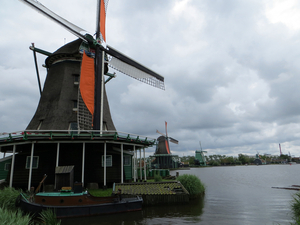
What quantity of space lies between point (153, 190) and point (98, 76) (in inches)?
430

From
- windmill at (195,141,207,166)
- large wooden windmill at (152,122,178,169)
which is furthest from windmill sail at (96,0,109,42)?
windmill at (195,141,207,166)

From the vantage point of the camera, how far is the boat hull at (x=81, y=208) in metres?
10.2

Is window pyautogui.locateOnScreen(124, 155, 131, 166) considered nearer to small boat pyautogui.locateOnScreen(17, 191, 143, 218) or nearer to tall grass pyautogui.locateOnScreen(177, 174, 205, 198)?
tall grass pyautogui.locateOnScreen(177, 174, 205, 198)

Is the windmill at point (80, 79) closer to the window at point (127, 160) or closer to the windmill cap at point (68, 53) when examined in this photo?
the windmill cap at point (68, 53)

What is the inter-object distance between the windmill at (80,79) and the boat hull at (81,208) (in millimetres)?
6697

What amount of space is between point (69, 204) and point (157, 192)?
585cm

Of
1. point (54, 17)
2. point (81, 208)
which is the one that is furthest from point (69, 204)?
point (54, 17)

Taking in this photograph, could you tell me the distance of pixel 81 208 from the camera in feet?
34.8

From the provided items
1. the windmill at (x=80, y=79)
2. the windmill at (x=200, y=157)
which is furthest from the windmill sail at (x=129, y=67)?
the windmill at (x=200, y=157)

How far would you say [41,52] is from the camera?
19.8 metres

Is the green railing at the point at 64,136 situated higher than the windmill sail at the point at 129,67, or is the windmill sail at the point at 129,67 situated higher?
the windmill sail at the point at 129,67

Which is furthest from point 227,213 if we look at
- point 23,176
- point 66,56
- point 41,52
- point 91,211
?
point 41,52

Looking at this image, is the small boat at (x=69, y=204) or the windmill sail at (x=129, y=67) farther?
the windmill sail at (x=129, y=67)

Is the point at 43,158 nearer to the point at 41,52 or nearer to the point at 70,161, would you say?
the point at 70,161
